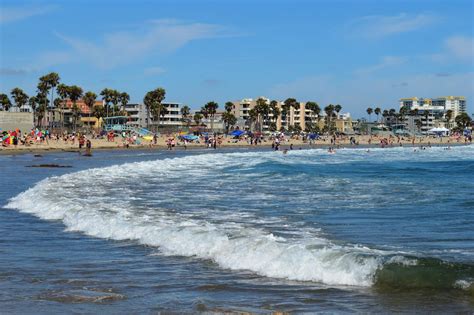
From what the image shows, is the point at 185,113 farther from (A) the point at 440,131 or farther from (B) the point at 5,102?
(A) the point at 440,131

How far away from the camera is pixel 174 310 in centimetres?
693

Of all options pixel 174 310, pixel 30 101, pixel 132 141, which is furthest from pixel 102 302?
pixel 30 101

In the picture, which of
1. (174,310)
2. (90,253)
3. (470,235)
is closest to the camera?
(174,310)

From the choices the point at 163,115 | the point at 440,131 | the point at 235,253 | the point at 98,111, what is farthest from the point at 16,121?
the point at 440,131

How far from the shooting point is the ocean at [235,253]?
7.40 m

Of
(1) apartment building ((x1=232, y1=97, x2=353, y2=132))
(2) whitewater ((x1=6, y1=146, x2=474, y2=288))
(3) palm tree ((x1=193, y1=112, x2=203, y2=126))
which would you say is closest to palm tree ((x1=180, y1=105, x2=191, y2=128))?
(3) palm tree ((x1=193, y1=112, x2=203, y2=126))

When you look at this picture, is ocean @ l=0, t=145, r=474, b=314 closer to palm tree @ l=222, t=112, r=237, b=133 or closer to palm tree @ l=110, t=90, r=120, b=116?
palm tree @ l=110, t=90, r=120, b=116

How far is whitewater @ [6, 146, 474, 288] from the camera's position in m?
9.21

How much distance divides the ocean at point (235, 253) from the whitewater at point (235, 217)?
0.03m

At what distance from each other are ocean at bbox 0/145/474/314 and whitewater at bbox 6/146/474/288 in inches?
1.2

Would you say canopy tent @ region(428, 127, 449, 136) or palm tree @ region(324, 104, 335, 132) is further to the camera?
palm tree @ region(324, 104, 335, 132)

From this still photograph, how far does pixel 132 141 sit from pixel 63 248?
76.8 meters

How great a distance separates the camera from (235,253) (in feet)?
33.2

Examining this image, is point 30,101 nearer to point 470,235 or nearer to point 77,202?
point 77,202
